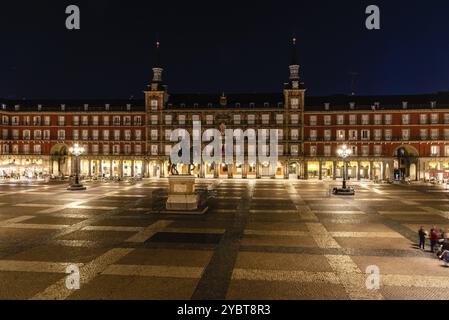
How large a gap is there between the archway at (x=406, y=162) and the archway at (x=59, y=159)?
2521 inches

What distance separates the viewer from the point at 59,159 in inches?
2943

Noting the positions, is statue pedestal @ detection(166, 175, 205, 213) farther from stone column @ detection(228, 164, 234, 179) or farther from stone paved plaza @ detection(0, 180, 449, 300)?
stone column @ detection(228, 164, 234, 179)

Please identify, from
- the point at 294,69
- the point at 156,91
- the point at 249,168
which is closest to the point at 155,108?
the point at 156,91

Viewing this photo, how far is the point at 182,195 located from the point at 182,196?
10 centimetres

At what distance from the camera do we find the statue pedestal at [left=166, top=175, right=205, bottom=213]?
1023 inches

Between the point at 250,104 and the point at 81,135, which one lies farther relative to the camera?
the point at 81,135

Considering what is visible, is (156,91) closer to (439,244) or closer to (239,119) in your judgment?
(239,119)

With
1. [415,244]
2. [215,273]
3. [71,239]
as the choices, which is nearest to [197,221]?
[71,239]

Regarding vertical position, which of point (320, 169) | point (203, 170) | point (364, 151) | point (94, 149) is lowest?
point (203, 170)

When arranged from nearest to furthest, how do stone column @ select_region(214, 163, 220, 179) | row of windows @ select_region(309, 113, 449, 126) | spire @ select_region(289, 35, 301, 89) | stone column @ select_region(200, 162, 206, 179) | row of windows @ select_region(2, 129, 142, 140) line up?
row of windows @ select_region(309, 113, 449, 126), spire @ select_region(289, 35, 301, 89), stone column @ select_region(214, 163, 220, 179), stone column @ select_region(200, 162, 206, 179), row of windows @ select_region(2, 129, 142, 140)

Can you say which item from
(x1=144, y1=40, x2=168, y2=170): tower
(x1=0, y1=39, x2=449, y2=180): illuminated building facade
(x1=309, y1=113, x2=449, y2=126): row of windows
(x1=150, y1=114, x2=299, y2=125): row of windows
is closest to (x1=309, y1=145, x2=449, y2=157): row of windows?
(x1=0, y1=39, x2=449, y2=180): illuminated building facade

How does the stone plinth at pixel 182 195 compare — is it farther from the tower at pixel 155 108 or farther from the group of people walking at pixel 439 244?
the tower at pixel 155 108

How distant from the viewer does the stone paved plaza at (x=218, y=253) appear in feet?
35.9

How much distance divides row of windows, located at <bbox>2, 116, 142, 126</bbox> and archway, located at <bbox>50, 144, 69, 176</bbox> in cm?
491
